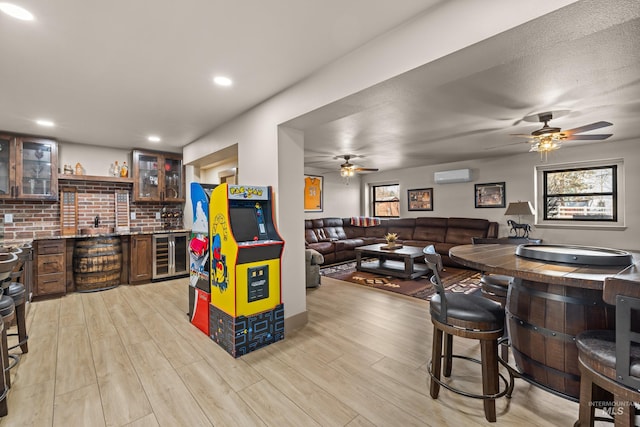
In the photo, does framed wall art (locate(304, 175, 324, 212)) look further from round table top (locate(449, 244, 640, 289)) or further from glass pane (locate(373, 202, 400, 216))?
round table top (locate(449, 244, 640, 289))

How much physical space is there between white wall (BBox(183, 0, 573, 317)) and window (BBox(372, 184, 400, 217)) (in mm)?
5612

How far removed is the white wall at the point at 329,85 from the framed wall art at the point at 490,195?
5.15 m

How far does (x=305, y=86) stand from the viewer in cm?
249

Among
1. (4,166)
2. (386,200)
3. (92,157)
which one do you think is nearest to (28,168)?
(4,166)

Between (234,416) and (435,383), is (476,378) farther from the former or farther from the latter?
(234,416)

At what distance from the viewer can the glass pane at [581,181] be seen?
4941mm

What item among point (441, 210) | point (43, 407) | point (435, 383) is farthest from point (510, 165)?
point (43, 407)

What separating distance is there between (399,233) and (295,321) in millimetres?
5028

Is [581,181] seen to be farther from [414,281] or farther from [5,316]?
[5,316]

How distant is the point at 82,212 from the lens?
465 centimetres

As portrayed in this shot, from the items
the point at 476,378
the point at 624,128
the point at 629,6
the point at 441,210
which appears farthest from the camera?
the point at 441,210

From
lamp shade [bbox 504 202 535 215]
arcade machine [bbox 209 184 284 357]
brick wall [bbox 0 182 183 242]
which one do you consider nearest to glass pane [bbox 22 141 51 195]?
brick wall [bbox 0 182 183 242]

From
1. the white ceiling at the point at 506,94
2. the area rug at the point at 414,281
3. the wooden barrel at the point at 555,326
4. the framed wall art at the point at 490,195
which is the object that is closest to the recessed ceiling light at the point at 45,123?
the white ceiling at the point at 506,94

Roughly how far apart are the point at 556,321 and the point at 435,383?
817 millimetres
